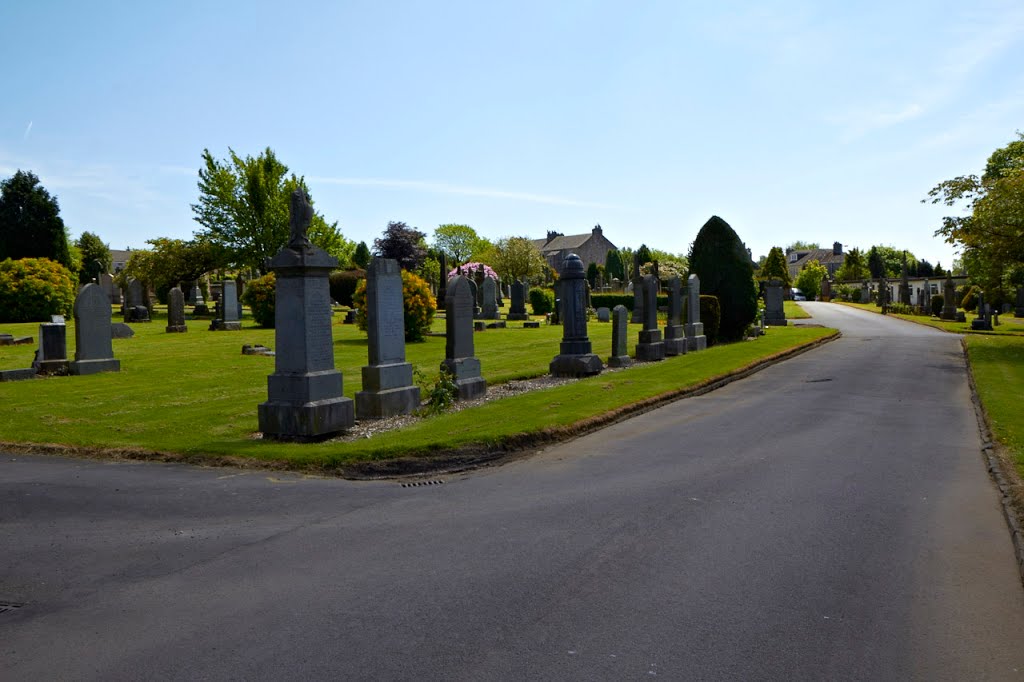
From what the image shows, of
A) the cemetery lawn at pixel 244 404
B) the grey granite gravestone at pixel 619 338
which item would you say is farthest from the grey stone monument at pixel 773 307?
the grey granite gravestone at pixel 619 338

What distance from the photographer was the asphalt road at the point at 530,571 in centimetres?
438

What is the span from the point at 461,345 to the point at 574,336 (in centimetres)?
442

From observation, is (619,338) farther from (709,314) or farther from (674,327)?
(709,314)

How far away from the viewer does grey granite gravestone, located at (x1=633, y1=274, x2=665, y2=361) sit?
22859mm

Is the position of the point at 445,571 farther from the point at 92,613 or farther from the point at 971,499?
the point at 971,499

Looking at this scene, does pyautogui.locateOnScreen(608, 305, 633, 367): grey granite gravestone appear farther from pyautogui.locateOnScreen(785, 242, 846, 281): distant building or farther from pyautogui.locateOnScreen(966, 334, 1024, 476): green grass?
pyautogui.locateOnScreen(785, 242, 846, 281): distant building

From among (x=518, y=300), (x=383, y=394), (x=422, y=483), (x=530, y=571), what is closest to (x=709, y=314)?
(x=518, y=300)

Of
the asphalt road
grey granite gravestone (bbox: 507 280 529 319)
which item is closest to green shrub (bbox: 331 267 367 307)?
grey granite gravestone (bbox: 507 280 529 319)

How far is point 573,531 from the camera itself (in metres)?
6.63

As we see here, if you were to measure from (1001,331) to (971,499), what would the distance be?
33.0m

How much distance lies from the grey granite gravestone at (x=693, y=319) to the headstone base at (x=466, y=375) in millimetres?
11900

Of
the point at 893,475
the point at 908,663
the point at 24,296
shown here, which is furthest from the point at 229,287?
the point at 908,663

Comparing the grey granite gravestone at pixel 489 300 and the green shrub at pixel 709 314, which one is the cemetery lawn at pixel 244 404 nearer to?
the green shrub at pixel 709 314

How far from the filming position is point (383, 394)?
12828 millimetres
